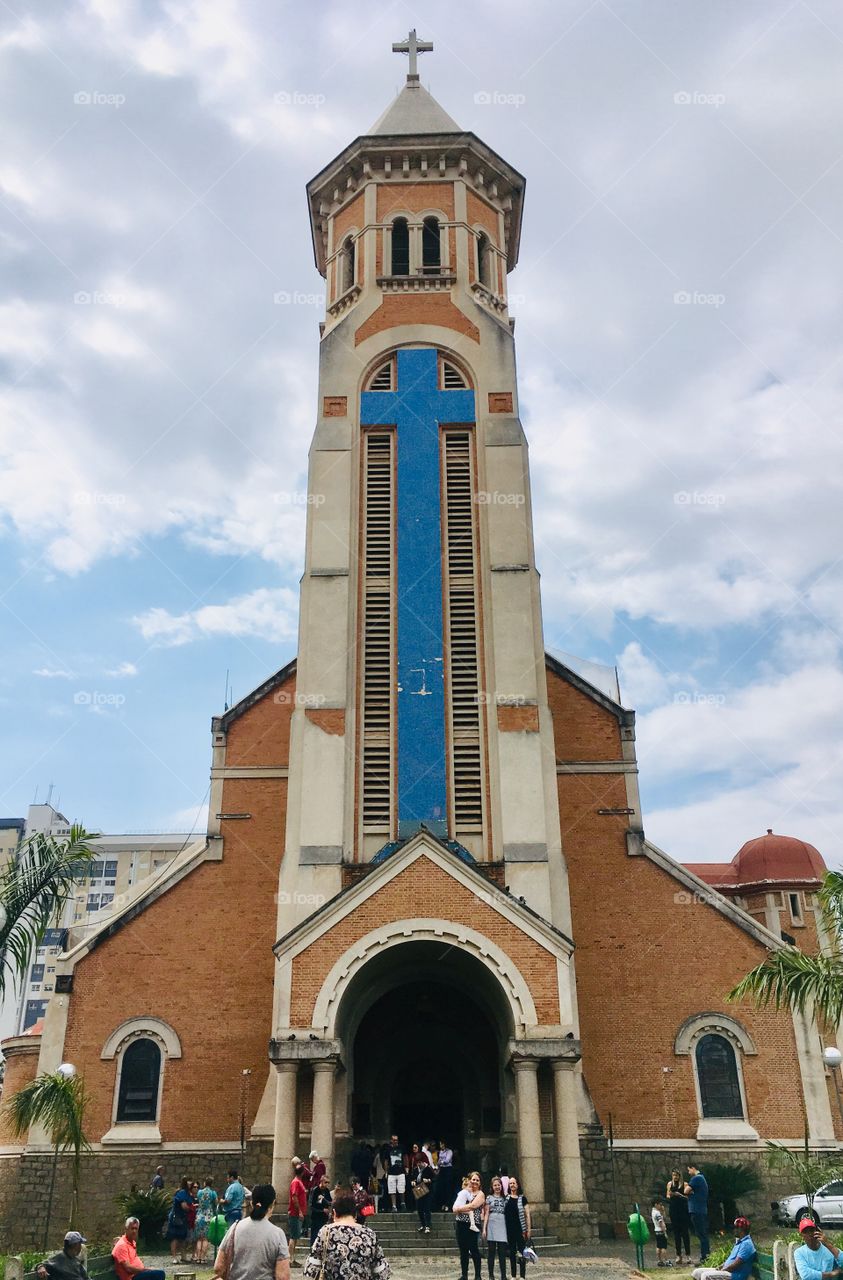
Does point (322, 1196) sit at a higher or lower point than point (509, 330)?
lower

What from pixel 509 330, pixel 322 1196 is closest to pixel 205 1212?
pixel 322 1196

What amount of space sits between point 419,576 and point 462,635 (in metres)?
1.98

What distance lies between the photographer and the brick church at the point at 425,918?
891 inches

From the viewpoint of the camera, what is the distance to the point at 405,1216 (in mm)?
20562

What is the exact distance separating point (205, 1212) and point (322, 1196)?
329cm

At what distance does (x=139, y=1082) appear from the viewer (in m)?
26.0

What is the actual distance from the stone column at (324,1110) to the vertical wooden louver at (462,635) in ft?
21.5

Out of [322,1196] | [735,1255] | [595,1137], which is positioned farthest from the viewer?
[595,1137]

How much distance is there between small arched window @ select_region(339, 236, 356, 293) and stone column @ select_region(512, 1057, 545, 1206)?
23.3 metres

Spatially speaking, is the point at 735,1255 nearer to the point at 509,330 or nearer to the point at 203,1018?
the point at 203,1018

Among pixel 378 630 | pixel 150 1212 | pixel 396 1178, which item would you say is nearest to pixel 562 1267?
pixel 396 1178

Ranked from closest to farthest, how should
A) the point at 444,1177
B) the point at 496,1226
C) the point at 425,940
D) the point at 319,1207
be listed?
the point at 496,1226, the point at 319,1207, the point at 444,1177, the point at 425,940

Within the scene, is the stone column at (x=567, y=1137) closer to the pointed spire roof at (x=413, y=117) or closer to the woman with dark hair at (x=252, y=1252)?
the woman with dark hair at (x=252, y=1252)

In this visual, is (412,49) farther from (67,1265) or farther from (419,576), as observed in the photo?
(67,1265)
